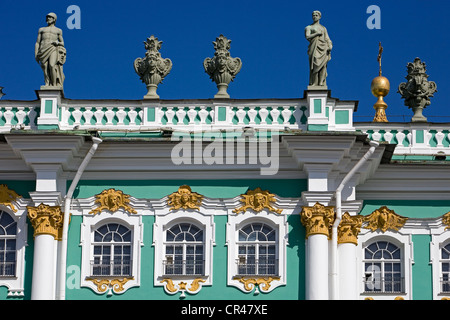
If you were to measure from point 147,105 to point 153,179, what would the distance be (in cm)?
173

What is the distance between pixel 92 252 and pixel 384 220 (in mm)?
6594

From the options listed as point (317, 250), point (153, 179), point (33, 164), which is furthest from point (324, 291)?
point (33, 164)

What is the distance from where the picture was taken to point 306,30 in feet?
129

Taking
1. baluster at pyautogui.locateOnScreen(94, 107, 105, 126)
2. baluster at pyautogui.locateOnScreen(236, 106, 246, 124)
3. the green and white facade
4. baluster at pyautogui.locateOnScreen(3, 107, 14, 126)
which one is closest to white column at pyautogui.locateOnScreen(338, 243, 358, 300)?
the green and white facade

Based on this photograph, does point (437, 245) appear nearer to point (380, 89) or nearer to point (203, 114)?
point (203, 114)

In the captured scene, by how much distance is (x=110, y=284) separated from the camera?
124 feet

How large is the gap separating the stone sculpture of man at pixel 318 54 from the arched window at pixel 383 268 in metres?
3.87

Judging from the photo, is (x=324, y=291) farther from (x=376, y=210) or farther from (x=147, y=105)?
(x=147, y=105)

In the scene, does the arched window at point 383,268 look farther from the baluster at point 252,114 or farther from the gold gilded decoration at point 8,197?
the gold gilded decoration at point 8,197

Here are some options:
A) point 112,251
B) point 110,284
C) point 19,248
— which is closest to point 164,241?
point 112,251

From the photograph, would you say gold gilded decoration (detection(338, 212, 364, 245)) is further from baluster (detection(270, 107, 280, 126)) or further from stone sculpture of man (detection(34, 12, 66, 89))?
stone sculpture of man (detection(34, 12, 66, 89))

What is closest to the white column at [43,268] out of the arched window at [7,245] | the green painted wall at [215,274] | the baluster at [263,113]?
the green painted wall at [215,274]

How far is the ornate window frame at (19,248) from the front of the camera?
37.9 meters

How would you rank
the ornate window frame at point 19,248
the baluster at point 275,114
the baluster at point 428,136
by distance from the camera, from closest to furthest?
1. the ornate window frame at point 19,248
2. the baluster at point 275,114
3. the baluster at point 428,136
